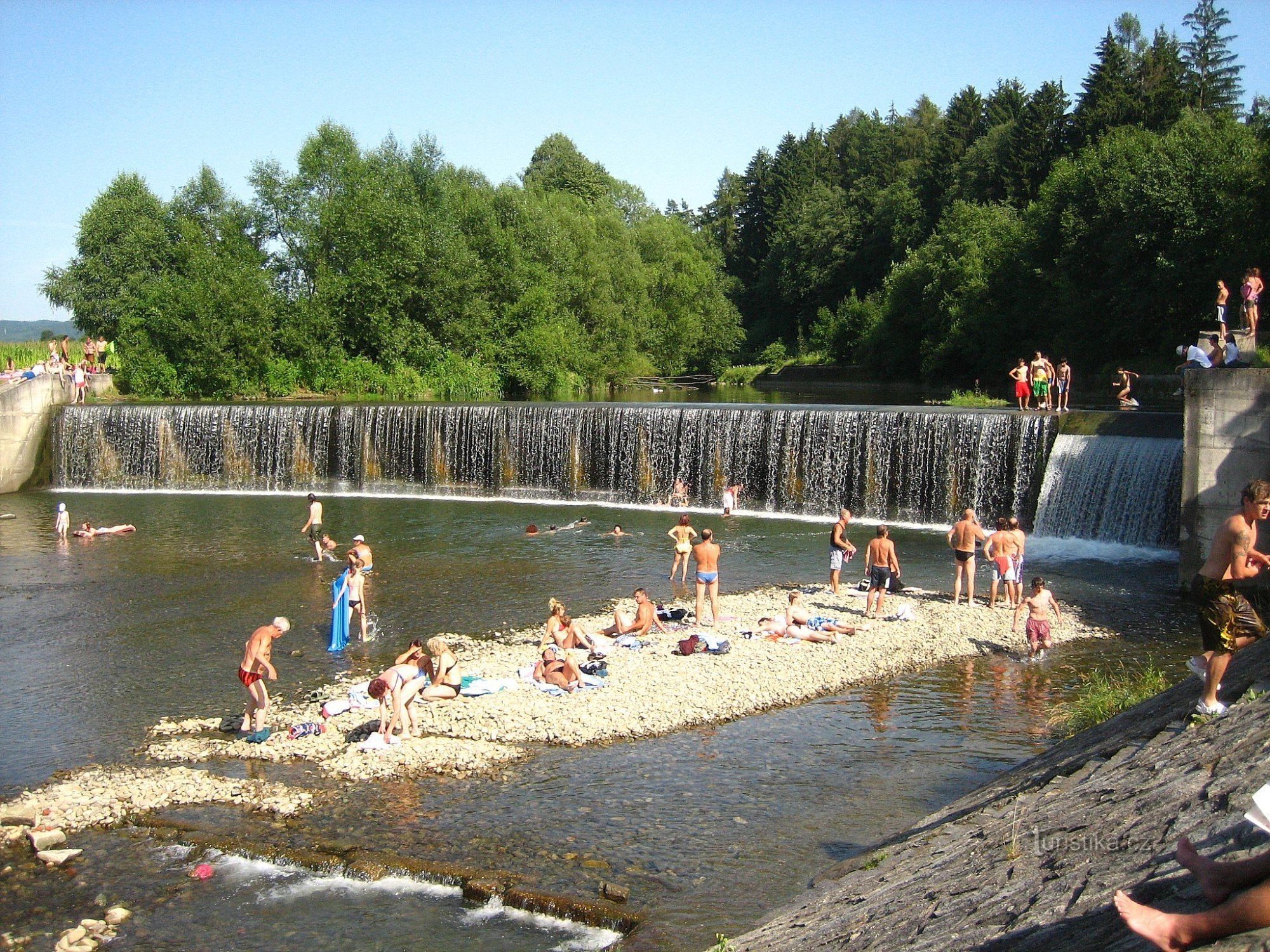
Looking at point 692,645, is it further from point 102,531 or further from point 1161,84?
point 1161,84

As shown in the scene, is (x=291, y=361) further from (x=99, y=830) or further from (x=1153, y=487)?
(x=99, y=830)

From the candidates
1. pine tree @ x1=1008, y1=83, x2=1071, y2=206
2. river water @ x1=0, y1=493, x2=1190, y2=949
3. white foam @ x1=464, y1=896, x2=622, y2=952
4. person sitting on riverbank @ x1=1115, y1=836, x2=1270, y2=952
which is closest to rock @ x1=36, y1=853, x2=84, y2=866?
river water @ x1=0, y1=493, x2=1190, y2=949

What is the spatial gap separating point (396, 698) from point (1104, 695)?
7.13m

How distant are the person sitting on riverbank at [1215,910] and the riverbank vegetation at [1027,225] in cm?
3311

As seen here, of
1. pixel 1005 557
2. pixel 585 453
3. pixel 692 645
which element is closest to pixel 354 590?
pixel 692 645

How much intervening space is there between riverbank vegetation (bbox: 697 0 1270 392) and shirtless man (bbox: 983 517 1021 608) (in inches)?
846

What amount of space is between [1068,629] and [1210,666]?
8781 mm

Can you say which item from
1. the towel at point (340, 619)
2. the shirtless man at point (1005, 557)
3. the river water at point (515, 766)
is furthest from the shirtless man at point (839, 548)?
the towel at point (340, 619)

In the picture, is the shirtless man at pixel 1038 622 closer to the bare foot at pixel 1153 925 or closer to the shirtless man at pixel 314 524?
the bare foot at pixel 1153 925

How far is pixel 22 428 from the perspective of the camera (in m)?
30.4

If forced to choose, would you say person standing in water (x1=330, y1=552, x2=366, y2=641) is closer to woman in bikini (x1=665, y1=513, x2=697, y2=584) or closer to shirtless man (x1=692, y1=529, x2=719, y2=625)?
shirtless man (x1=692, y1=529, x2=719, y2=625)

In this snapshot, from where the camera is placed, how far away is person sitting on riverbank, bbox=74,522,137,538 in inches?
907

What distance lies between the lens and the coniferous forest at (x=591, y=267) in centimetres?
3841

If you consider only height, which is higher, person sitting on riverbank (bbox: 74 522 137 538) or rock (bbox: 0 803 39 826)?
person sitting on riverbank (bbox: 74 522 137 538)
